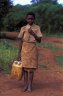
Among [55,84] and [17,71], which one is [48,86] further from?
[17,71]

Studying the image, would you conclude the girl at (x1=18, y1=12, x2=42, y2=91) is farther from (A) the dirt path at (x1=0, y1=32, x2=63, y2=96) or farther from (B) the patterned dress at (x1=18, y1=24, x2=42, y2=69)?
(A) the dirt path at (x1=0, y1=32, x2=63, y2=96)

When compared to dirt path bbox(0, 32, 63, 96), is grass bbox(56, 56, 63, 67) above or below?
below

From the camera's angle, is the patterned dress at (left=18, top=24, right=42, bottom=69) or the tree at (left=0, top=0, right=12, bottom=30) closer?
the patterned dress at (left=18, top=24, right=42, bottom=69)

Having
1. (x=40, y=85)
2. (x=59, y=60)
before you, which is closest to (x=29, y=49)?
(x=40, y=85)

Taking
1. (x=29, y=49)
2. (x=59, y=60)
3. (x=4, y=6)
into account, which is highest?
(x=29, y=49)

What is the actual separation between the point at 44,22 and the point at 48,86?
77.8ft

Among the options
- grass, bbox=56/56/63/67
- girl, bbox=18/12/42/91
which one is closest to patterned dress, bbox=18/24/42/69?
girl, bbox=18/12/42/91

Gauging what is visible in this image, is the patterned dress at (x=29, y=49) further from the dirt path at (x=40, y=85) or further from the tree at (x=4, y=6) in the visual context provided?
the tree at (x=4, y=6)

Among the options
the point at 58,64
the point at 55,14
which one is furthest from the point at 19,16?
the point at 58,64

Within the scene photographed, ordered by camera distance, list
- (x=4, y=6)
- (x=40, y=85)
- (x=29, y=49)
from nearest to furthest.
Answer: (x=29, y=49)
(x=40, y=85)
(x=4, y=6)

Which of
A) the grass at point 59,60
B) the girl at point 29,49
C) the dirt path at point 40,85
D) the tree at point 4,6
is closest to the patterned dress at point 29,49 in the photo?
the girl at point 29,49

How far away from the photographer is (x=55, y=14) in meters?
31.9

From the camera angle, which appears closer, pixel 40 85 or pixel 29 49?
pixel 29 49

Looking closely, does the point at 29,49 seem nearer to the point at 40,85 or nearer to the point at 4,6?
the point at 40,85
